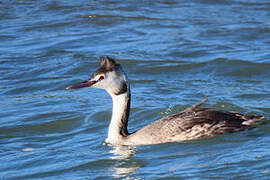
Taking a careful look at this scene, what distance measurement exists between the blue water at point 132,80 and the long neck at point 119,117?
0.80 feet

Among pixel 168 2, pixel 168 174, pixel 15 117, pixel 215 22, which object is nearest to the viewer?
pixel 168 174

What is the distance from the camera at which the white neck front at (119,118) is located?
10969 millimetres

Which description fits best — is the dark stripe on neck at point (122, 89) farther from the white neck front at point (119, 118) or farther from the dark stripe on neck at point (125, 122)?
the dark stripe on neck at point (125, 122)

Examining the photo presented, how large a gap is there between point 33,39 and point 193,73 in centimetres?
564

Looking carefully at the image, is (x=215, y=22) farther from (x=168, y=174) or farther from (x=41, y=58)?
(x=168, y=174)

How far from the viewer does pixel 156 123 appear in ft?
35.9

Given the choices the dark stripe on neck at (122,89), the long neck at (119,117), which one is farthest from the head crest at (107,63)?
the long neck at (119,117)

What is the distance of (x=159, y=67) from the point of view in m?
16.1

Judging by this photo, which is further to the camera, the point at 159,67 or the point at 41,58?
the point at 41,58

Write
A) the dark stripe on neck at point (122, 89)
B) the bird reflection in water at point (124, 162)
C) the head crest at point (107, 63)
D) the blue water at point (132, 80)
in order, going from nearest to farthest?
the bird reflection in water at point (124, 162), the blue water at point (132, 80), the head crest at point (107, 63), the dark stripe on neck at point (122, 89)

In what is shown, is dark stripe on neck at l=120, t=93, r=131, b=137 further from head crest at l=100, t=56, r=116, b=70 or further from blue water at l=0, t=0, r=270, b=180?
head crest at l=100, t=56, r=116, b=70

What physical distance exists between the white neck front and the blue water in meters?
0.23

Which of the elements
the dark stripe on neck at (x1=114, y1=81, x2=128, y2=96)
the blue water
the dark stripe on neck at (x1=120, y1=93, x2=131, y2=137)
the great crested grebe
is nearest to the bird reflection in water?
the blue water

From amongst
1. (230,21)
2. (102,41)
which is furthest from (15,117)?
(230,21)
